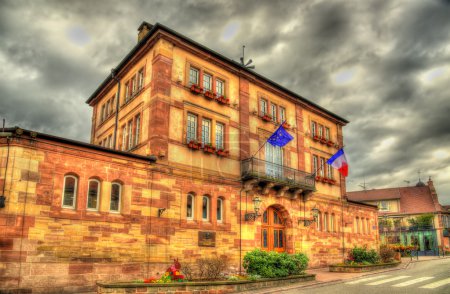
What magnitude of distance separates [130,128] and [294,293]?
12.8 metres

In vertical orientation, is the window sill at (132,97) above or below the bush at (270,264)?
above

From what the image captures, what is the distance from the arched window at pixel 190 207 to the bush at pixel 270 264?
3.54m

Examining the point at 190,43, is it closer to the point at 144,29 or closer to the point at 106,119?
the point at 144,29

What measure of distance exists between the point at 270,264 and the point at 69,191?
9552mm

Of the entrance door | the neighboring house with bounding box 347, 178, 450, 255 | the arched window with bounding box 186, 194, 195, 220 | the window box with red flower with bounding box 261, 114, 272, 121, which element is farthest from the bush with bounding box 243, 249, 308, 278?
the neighboring house with bounding box 347, 178, 450, 255

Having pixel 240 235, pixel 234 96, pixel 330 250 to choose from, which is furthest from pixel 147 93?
pixel 330 250

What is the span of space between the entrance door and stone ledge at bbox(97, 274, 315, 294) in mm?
6270

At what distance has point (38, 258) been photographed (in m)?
14.7

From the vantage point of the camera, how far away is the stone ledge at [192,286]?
44.0 ft

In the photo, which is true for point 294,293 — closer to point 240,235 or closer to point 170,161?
point 240,235

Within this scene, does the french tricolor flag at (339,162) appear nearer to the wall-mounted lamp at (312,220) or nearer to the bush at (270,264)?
the wall-mounted lamp at (312,220)

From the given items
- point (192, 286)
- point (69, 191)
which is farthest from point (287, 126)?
point (69, 191)

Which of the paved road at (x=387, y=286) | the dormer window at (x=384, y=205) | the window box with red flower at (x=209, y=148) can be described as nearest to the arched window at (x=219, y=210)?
the window box with red flower at (x=209, y=148)

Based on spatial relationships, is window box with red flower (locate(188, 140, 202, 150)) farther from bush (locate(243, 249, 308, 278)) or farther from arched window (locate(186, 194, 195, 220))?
bush (locate(243, 249, 308, 278))
